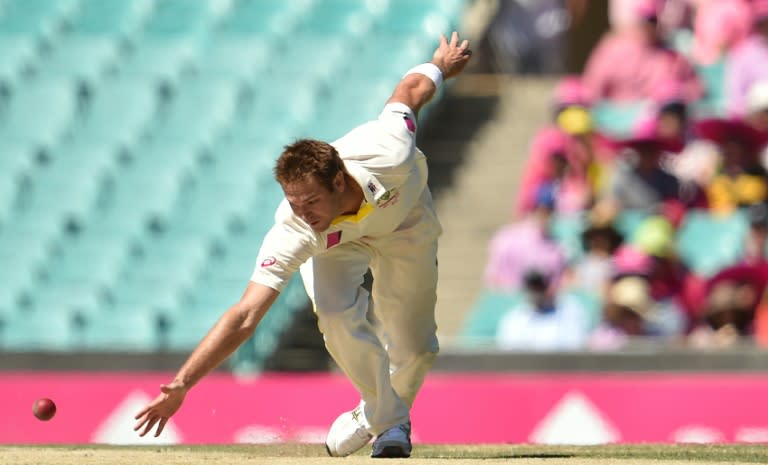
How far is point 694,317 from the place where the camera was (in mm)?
10242

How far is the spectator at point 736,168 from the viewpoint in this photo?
11.1 metres

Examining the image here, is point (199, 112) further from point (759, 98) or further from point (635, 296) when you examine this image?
point (635, 296)

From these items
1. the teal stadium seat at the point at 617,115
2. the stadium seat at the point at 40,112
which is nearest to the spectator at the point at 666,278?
the teal stadium seat at the point at 617,115

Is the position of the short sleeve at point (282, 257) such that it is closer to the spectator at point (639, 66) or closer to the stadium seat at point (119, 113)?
the spectator at point (639, 66)

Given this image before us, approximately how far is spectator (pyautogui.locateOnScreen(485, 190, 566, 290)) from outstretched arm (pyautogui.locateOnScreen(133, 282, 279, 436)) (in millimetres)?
4972

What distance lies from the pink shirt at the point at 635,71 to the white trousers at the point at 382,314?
638 centimetres

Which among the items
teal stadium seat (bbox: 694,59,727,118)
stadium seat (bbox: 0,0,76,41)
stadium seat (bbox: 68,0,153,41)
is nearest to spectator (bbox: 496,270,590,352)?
teal stadium seat (bbox: 694,59,727,118)

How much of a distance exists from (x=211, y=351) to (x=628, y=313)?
16.0 ft

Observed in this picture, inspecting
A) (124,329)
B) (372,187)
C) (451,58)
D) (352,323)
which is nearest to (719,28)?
(124,329)

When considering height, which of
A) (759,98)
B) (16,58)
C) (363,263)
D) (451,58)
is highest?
(451,58)

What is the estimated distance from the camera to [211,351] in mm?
5758

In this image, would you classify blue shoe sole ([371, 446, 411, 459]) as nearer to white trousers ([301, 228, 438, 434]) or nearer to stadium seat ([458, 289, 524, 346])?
Result: white trousers ([301, 228, 438, 434])

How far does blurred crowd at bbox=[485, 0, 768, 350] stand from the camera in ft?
33.1

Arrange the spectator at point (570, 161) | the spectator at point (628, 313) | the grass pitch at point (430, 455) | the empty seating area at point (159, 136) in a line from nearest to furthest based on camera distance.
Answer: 1. the grass pitch at point (430, 455)
2. the spectator at point (628, 313)
3. the spectator at point (570, 161)
4. the empty seating area at point (159, 136)
